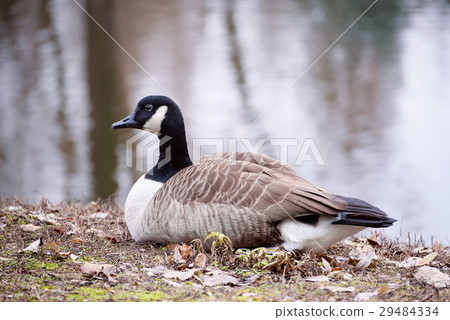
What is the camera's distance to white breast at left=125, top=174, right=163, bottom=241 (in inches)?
197

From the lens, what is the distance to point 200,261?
413cm

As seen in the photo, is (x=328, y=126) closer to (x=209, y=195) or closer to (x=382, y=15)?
(x=382, y=15)

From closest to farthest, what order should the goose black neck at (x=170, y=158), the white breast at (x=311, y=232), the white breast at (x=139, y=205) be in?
the white breast at (x=311, y=232)
the white breast at (x=139, y=205)
the goose black neck at (x=170, y=158)

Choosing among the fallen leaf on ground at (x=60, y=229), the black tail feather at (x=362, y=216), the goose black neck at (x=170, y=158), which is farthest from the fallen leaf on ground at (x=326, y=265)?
the fallen leaf on ground at (x=60, y=229)

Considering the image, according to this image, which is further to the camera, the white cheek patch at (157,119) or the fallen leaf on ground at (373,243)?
the white cheek patch at (157,119)

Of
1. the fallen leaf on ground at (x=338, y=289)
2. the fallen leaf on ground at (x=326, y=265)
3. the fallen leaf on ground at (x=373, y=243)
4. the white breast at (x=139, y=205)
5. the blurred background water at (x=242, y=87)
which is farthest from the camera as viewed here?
the blurred background water at (x=242, y=87)

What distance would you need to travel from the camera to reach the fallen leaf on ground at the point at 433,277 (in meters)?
3.68

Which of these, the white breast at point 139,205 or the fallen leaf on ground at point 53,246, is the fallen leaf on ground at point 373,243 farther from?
the fallen leaf on ground at point 53,246

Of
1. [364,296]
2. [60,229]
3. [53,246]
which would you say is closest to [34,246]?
[53,246]

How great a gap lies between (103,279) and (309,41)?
45.4 ft

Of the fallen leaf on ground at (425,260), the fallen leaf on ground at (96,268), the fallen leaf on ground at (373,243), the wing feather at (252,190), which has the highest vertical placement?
the wing feather at (252,190)

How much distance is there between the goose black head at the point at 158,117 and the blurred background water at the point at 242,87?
4.89 m

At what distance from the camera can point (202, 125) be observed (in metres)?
12.1

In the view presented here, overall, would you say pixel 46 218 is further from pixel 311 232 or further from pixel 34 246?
pixel 311 232
